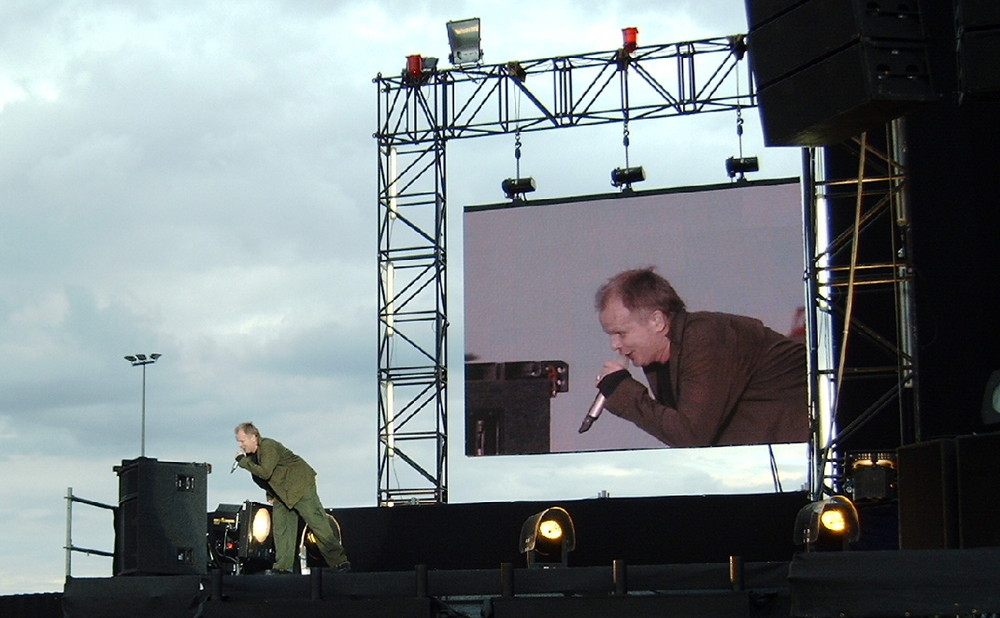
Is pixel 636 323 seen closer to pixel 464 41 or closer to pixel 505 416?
pixel 505 416

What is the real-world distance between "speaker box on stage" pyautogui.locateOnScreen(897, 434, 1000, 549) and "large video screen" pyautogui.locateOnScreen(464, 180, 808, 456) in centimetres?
872

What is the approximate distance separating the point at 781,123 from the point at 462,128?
1195 centimetres

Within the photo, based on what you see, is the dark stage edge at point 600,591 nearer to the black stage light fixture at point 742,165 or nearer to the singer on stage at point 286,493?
the singer on stage at point 286,493

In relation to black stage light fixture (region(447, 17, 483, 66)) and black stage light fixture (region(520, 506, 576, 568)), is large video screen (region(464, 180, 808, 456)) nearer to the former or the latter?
black stage light fixture (region(447, 17, 483, 66))

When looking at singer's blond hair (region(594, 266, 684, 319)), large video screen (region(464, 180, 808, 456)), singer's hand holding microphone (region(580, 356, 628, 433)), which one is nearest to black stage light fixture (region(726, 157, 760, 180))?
large video screen (region(464, 180, 808, 456))

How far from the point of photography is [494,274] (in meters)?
20.0

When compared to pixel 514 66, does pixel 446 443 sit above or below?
Answer: below

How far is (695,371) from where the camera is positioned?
747 inches

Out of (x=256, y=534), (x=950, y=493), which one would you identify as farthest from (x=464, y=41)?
(x=950, y=493)

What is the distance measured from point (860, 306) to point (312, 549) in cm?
670

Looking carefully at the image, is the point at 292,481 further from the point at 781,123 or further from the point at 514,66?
the point at 514,66

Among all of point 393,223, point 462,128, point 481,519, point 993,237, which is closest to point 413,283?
point 393,223

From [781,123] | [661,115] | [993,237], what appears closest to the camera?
[781,123]

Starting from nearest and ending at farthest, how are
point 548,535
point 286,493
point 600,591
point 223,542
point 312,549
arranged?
point 600,591
point 286,493
point 548,535
point 312,549
point 223,542
